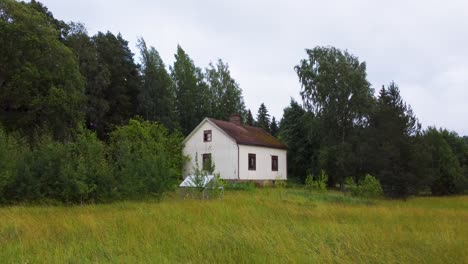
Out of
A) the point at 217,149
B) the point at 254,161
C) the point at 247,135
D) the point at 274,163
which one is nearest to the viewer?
the point at 217,149

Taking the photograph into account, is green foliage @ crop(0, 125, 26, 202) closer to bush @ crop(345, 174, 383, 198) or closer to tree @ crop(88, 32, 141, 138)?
bush @ crop(345, 174, 383, 198)

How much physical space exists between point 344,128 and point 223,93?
2266 cm

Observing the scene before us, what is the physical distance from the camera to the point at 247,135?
36750 millimetres

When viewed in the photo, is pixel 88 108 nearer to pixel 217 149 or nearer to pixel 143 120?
pixel 143 120

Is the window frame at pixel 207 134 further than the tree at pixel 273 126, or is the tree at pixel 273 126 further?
the tree at pixel 273 126

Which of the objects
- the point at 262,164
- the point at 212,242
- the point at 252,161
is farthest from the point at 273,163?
the point at 212,242

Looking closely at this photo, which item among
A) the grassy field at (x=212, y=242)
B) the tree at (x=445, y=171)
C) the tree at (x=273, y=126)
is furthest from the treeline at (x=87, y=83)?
the tree at (x=445, y=171)

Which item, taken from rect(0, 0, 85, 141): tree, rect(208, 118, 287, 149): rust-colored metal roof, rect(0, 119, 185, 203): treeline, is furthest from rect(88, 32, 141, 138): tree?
rect(0, 119, 185, 203): treeline

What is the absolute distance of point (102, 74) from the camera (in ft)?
147

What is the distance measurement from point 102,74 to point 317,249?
139 feet

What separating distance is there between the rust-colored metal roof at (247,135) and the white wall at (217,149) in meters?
0.52

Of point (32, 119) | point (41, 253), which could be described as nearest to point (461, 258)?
point (41, 253)

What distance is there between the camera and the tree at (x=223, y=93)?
56.4 meters

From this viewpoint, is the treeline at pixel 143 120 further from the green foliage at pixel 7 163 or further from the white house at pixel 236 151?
the white house at pixel 236 151
